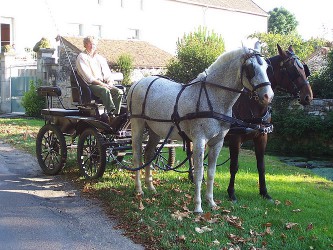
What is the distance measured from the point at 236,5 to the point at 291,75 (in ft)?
127

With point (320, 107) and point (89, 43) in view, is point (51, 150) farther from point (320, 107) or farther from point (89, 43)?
point (320, 107)

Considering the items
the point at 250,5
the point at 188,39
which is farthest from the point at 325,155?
the point at 250,5

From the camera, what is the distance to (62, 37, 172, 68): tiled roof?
2673 cm

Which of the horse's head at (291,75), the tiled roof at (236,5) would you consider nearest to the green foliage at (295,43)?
the tiled roof at (236,5)

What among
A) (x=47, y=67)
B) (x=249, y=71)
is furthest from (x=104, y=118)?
(x=47, y=67)

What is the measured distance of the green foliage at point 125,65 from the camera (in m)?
25.5

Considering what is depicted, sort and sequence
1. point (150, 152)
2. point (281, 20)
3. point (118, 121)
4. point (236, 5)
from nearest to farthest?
point (150, 152)
point (118, 121)
point (236, 5)
point (281, 20)

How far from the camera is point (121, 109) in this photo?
926cm

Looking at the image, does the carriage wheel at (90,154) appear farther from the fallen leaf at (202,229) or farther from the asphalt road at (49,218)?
the fallen leaf at (202,229)

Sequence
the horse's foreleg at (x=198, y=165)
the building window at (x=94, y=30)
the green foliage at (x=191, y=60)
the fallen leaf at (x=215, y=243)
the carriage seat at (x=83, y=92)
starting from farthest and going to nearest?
1. the building window at (x=94, y=30)
2. the green foliage at (x=191, y=60)
3. the carriage seat at (x=83, y=92)
4. the horse's foreleg at (x=198, y=165)
5. the fallen leaf at (x=215, y=243)

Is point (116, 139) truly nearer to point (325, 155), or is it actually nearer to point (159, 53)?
point (325, 155)

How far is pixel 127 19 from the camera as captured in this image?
121 ft

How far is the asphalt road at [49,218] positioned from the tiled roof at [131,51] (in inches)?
688

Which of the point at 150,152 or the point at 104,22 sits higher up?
the point at 104,22
